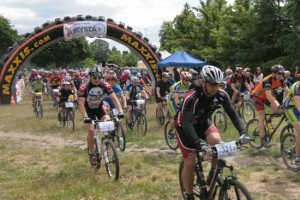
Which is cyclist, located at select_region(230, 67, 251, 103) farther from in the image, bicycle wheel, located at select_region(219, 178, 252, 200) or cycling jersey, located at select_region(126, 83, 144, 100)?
bicycle wheel, located at select_region(219, 178, 252, 200)

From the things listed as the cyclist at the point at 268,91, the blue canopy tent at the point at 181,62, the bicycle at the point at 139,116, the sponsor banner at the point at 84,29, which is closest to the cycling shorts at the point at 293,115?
the cyclist at the point at 268,91

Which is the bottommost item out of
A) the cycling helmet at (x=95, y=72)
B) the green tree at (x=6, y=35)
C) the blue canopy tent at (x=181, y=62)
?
the cycling helmet at (x=95, y=72)

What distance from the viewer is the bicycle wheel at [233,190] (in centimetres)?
414

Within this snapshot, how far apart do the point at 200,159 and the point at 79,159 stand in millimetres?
4955

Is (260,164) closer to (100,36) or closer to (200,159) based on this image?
(200,159)

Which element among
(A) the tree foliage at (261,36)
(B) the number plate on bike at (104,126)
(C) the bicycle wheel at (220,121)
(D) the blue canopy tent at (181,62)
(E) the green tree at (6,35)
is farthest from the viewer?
(E) the green tree at (6,35)

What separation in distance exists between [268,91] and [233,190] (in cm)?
479

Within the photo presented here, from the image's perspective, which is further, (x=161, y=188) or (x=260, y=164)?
(x=260, y=164)

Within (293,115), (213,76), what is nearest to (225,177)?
(213,76)

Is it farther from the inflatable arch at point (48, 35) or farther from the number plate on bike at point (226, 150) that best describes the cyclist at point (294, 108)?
the inflatable arch at point (48, 35)

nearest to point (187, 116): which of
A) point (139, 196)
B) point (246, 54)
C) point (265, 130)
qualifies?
point (139, 196)

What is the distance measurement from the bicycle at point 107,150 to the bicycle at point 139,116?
462cm

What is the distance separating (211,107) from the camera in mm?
5086

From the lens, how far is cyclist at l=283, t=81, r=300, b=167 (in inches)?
272
